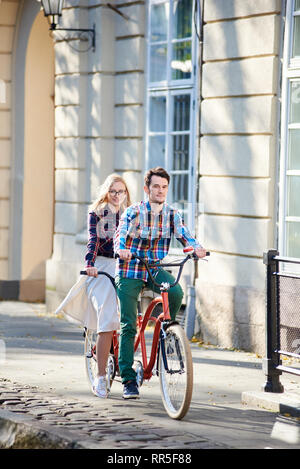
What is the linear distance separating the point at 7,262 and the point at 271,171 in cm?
727

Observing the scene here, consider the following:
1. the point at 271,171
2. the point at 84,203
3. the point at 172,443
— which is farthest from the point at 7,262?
the point at 172,443

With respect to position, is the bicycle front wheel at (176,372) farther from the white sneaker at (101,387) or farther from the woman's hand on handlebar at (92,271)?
the woman's hand on handlebar at (92,271)

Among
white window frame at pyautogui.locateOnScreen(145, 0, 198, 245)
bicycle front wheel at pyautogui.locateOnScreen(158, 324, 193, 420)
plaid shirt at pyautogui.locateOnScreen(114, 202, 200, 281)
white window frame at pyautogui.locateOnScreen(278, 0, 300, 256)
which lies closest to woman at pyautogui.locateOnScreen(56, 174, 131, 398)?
plaid shirt at pyautogui.locateOnScreen(114, 202, 200, 281)

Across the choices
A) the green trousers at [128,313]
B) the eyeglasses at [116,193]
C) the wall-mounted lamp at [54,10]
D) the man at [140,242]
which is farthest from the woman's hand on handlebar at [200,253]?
the wall-mounted lamp at [54,10]

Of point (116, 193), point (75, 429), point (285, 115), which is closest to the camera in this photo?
point (75, 429)

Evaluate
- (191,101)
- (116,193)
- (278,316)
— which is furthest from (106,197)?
(191,101)

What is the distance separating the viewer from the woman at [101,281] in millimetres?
7828

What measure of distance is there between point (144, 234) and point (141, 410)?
123cm

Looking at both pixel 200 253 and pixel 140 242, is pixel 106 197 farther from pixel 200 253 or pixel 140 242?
pixel 200 253

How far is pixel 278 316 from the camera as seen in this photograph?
7.64 meters

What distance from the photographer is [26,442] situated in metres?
6.57
